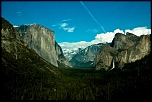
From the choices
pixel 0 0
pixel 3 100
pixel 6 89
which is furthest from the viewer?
pixel 6 89

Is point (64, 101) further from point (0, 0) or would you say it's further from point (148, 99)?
point (0, 0)

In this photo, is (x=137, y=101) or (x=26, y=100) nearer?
(x=26, y=100)

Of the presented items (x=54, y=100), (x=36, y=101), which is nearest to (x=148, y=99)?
(x=54, y=100)

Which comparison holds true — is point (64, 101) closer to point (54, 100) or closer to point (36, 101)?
point (54, 100)

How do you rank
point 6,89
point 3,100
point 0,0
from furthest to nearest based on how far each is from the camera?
point 6,89, point 3,100, point 0,0

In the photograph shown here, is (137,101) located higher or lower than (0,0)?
lower

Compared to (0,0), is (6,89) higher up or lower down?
lower down

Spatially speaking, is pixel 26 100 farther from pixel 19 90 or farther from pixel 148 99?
pixel 148 99

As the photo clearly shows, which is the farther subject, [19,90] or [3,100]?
[19,90]

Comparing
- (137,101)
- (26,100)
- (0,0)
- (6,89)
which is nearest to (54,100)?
(26,100)
